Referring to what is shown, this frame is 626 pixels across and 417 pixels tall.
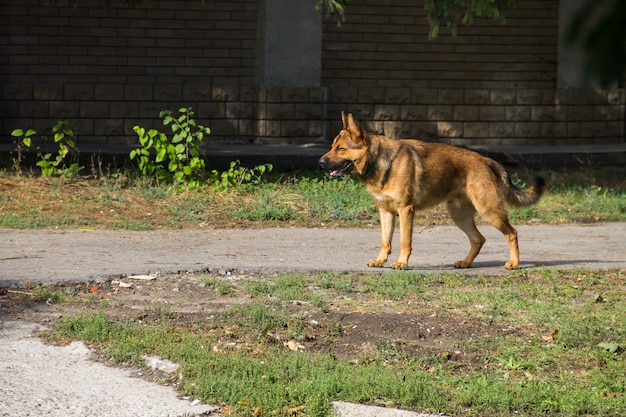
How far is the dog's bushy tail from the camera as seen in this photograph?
8156 millimetres

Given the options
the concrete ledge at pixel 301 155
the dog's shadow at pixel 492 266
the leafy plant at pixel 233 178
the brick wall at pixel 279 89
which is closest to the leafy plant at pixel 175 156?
the leafy plant at pixel 233 178

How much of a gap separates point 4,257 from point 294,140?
8.16 meters

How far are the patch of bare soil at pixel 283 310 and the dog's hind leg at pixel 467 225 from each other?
1610mm

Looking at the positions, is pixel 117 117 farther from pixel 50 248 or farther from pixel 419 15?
pixel 50 248

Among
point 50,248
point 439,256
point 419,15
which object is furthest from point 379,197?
point 419,15

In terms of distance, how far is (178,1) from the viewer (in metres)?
15.6

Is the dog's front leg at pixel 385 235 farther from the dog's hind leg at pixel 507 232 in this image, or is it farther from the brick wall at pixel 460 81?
the brick wall at pixel 460 81

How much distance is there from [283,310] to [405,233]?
1826mm

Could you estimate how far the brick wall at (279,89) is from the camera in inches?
602

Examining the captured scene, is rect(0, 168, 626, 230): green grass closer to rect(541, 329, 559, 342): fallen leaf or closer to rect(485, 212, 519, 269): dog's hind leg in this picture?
rect(485, 212, 519, 269): dog's hind leg

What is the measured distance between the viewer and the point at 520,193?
8227mm

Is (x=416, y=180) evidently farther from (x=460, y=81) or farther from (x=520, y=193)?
(x=460, y=81)

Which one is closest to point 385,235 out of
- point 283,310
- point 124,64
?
point 283,310

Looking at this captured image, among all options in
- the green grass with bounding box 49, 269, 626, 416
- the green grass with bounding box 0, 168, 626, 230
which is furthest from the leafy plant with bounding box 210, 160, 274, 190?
the green grass with bounding box 49, 269, 626, 416
